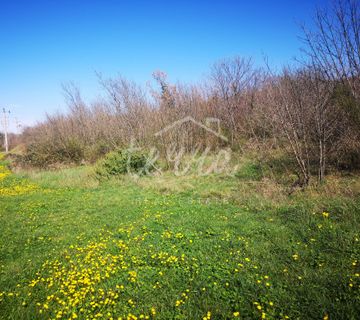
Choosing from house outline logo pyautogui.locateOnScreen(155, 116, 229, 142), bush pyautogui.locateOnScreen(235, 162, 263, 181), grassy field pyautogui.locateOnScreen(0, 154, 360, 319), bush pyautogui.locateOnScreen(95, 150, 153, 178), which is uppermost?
house outline logo pyautogui.locateOnScreen(155, 116, 229, 142)

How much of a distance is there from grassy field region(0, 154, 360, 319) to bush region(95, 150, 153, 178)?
17.6 ft

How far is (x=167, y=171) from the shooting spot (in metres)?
15.8

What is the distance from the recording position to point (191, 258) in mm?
4789

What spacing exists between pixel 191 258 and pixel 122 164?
34.7 ft

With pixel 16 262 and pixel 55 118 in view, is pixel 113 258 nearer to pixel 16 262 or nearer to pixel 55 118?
pixel 16 262

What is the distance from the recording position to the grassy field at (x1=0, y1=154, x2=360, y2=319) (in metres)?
3.56

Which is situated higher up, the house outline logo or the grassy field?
the house outline logo

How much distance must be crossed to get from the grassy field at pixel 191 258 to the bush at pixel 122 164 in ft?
17.6

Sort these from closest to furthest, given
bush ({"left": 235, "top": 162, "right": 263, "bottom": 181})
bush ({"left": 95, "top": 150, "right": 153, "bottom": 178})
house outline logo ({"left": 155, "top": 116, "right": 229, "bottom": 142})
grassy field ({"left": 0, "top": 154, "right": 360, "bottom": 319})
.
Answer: grassy field ({"left": 0, "top": 154, "right": 360, "bottom": 319})
bush ({"left": 235, "top": 162, "right": 263, "bottom": 181})
bush ({"left": 95, "top": 150, "right": 153, "bottom": 178})
house outline logo ({"left": 155, "top": 116, "right": 229, "bottom": 142})

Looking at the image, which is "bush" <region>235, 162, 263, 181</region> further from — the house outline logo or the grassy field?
the house outline logo

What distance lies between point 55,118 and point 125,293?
1142 inches

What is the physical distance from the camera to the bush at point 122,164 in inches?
563

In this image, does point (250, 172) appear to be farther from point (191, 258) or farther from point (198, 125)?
point (191, 258)

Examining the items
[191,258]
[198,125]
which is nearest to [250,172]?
[198,125]
